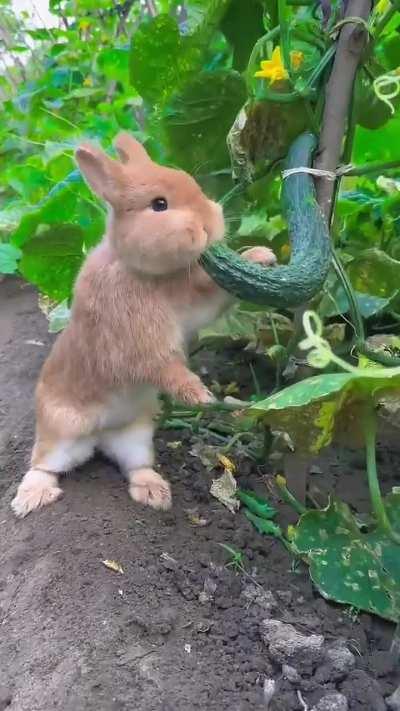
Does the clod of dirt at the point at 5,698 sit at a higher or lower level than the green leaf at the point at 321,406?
lower

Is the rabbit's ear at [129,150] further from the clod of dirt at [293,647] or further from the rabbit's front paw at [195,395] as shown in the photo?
the clod of dirt at [293,647]

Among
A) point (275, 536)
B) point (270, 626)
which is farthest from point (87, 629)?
point (275, 536)

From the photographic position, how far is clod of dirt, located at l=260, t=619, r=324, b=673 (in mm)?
985

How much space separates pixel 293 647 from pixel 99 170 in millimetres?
649

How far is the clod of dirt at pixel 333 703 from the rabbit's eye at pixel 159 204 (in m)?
0.62

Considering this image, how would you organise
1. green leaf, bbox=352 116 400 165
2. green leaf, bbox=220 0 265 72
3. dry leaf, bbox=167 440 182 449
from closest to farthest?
green leaf, bbox=220 0 265 72, green leaf, bbox=352 116 400 165, dry leaf, bbox=167 440 182 449

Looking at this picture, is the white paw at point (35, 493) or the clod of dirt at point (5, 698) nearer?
the clod of dirt at point (5, 698)

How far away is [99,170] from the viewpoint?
3.33 feet

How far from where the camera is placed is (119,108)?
2.52 metres

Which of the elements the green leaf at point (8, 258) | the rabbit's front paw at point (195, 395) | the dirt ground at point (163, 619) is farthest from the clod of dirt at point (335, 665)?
the green leaf at point (8, 258)

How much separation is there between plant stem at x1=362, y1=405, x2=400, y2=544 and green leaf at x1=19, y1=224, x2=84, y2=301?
63 cm

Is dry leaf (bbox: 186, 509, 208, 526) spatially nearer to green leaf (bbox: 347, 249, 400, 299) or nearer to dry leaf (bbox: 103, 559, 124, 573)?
dry leaf (bbox: 103, 559, 124, 573)

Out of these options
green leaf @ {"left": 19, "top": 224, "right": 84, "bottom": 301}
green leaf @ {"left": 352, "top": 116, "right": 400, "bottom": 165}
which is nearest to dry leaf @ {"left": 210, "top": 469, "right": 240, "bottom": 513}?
green leaf @ {"left": 19, "top": 224, "right": 84, "bottom": 301}

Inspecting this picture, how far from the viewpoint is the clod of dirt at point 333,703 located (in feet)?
3.01
